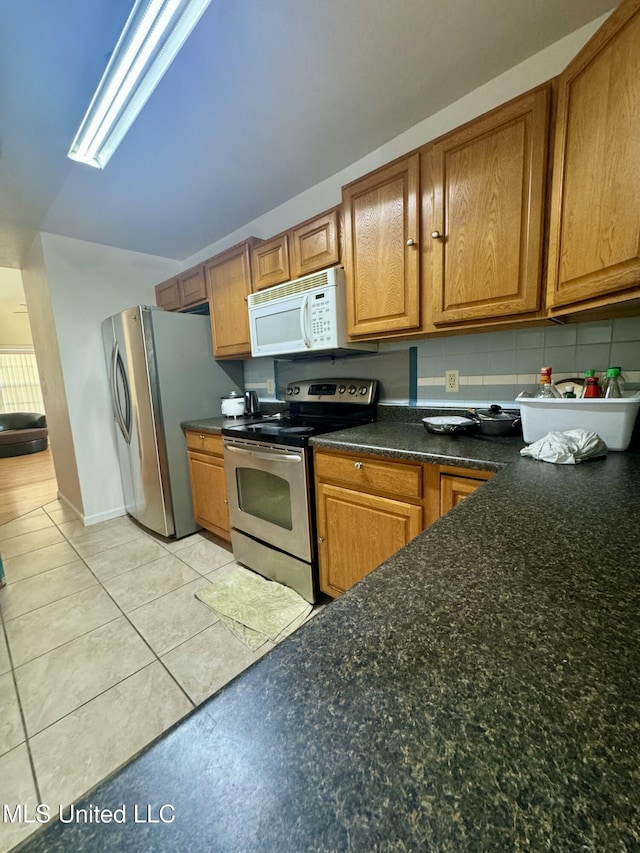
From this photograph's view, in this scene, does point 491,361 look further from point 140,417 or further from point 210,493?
point 140,417

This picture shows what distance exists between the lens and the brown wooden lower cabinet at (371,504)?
131 cm

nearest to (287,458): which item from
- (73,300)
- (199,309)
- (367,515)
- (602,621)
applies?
(367,515)

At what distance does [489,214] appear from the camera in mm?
1350

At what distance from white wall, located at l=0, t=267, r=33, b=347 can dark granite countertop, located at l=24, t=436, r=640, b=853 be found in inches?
200

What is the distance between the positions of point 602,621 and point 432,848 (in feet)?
1.14

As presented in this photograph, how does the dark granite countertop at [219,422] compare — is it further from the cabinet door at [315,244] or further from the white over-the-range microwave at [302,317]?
the cabinet door at [315,244]

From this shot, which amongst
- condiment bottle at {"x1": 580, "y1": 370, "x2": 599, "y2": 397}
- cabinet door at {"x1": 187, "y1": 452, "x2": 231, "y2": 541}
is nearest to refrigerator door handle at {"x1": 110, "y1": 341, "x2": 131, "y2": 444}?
cabinet door at {"x1": 187, "y1": 452, "x2": 231, "y2": 541}

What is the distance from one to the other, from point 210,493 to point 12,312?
6.01m

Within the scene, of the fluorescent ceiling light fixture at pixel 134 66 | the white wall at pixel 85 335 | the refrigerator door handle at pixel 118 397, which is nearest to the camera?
the fluorescent ceiling light fixture at pixel 134 66

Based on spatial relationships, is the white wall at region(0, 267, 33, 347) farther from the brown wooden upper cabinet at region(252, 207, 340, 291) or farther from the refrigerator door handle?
the brown wooden upper cabinet at region(252, 207, 340, 291)

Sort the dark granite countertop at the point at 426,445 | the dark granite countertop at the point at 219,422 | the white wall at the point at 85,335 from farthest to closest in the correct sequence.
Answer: the white wall at the point at 85,335, the dark granite countertop at the point at 219,422, the dark granite countertop at the point at 426,445

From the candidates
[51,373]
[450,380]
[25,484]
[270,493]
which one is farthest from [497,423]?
[25,484]

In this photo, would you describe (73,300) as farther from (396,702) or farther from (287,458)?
(396,702)

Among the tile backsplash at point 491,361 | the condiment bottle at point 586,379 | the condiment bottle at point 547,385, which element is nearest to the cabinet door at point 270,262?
the tile backsplash at point 491,361
